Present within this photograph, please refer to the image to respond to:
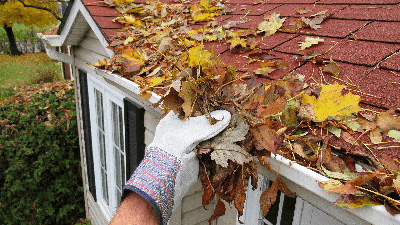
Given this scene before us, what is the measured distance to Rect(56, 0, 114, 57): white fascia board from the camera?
10.7ft

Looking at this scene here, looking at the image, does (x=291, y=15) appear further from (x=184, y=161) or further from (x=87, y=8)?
(x=87, y=8)

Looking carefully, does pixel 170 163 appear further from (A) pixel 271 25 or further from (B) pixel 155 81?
(A) pixel 271 25

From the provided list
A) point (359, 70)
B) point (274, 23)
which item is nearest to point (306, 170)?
point (359, 70)

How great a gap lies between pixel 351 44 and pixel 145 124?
2.08 metres

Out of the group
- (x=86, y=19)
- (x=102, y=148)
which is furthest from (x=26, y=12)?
(x=86, y=19)

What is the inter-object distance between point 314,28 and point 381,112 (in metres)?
1.02

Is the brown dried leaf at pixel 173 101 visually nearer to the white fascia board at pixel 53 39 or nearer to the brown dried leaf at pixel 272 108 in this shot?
the brown dried leaf at pixel 272 108

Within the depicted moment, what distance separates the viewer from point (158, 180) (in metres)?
1.17

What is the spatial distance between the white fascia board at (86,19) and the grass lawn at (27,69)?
47.4 feet

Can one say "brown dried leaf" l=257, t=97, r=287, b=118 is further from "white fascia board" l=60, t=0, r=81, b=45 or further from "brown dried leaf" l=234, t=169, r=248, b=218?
"white fascia board" l=60, t=0, r=81, b=45

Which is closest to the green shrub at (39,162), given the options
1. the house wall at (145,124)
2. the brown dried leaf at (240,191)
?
the house wall at (145,124)

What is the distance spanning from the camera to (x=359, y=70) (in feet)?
4.90

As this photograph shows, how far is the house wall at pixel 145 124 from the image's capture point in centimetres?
277

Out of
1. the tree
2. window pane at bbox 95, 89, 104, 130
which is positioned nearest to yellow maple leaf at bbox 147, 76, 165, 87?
window pane at bbox 95, 89, 104, 130
